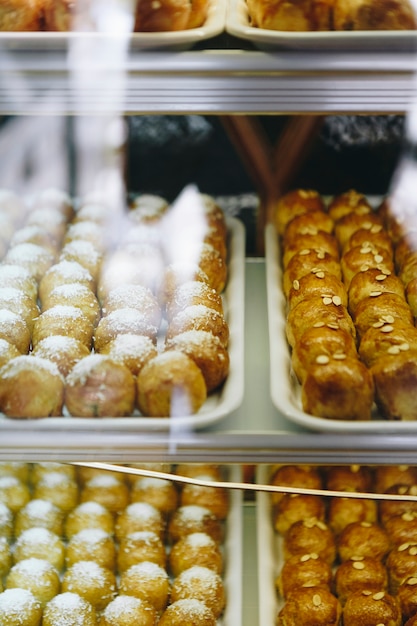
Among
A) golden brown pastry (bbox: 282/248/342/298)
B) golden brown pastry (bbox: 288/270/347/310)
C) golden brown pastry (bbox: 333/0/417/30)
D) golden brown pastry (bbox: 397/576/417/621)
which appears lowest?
golden brown pastry (bbox: 397/576/417/621)

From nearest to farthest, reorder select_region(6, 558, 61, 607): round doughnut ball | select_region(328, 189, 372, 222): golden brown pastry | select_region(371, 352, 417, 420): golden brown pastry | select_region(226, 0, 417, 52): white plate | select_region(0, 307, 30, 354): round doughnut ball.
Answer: select_region(226, 0, 417, 52): white plate
select_region(371, 352, 417, 420): golden brown pastry
select_region(0, 307, 30, 354): round doughnut ball
select_region(6, 558, 61, 607): round doughnut ball
select_region(328, 189, 372, 222): golden brown pastry

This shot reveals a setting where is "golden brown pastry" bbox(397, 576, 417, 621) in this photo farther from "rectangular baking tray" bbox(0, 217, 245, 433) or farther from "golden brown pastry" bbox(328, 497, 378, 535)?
"rectangular baking tray" bbox(0, 217, 245, 433)

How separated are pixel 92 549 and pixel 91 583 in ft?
0.25

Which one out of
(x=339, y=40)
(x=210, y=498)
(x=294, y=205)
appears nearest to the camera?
(x=339, y=40)

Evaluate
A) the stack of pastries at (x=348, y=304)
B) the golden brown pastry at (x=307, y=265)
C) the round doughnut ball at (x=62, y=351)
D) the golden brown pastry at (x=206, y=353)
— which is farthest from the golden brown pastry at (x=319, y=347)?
the round doughnut ball at (x=62, y=351)

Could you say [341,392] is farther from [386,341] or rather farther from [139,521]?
[139,521]

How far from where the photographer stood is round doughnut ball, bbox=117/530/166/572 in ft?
4.59

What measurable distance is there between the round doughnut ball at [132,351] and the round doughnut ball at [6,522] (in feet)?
1.54

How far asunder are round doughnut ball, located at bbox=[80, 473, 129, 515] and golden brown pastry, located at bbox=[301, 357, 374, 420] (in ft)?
1.81

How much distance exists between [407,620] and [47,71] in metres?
1.05

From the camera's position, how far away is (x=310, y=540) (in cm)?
140

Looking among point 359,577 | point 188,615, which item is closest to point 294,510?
point 359,577

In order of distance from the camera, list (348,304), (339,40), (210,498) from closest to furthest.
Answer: (339,40) < (348,304) < (210,498)

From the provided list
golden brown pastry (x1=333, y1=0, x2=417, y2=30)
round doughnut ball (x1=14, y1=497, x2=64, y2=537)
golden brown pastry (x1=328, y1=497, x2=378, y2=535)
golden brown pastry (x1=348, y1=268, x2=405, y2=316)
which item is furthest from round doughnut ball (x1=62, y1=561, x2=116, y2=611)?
golden brown pastry (x1=333, y1=0, x2=417, y2=30)
